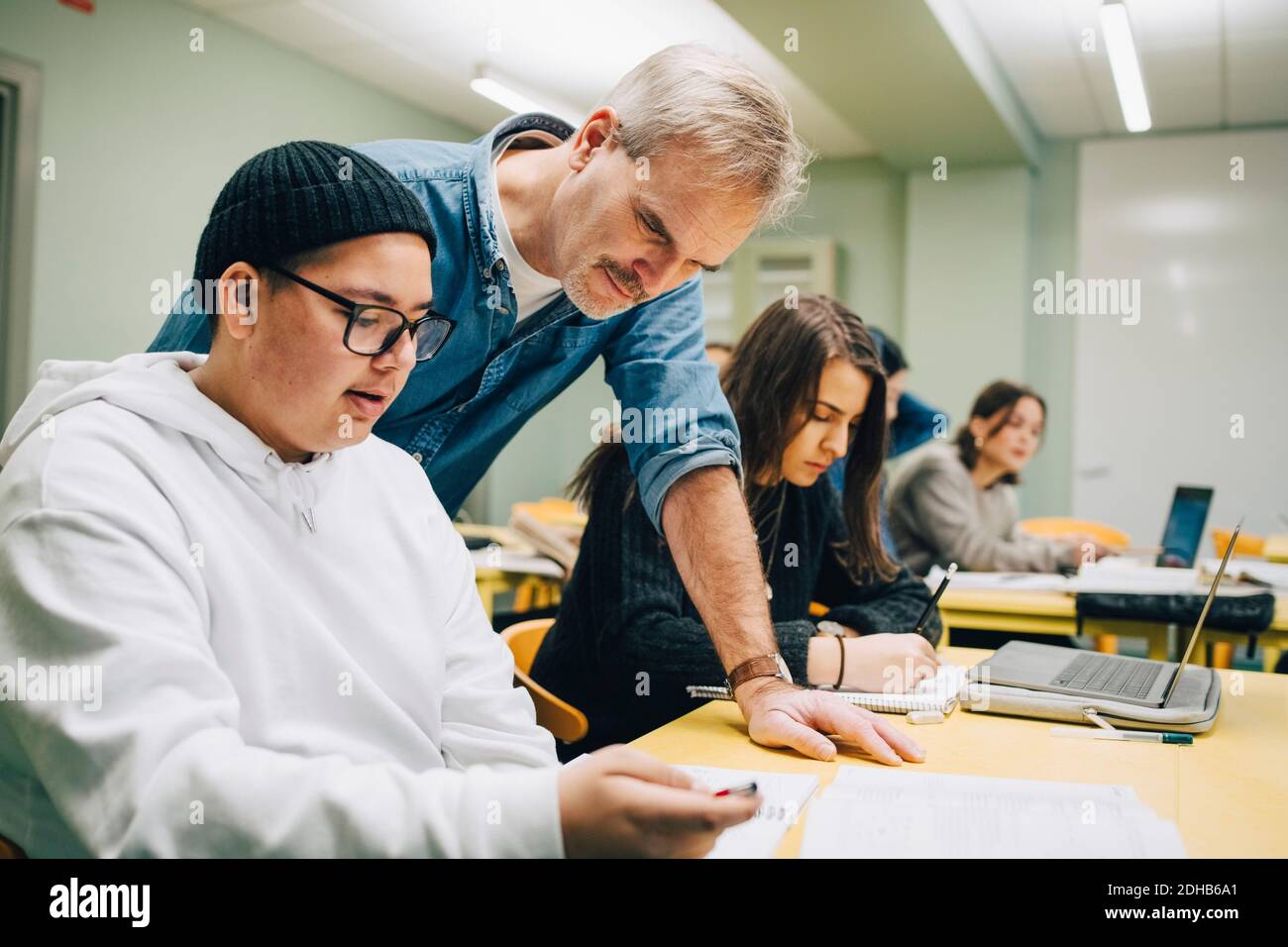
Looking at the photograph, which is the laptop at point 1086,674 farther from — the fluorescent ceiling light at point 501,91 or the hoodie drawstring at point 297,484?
the fluorescent ceiling light at point 501,91

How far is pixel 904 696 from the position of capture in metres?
1.47

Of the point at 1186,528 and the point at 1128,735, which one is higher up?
the point at 1186,528

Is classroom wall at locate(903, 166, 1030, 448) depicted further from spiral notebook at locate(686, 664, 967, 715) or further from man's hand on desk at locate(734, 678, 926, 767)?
man's hand on desk at locate(734, 678, 926, 767)

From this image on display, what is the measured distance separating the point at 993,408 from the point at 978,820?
3.27m

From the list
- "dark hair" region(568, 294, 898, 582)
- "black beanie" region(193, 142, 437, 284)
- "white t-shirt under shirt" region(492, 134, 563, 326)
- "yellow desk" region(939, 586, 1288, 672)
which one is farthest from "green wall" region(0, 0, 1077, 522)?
"black beanie" region(193, 142, 437, 284)

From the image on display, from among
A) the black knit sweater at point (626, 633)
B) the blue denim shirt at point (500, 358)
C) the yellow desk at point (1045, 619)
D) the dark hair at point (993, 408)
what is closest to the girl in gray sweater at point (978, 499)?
the dark hair at point (993, 408)

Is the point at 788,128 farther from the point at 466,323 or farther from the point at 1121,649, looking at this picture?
the point at 1121,649

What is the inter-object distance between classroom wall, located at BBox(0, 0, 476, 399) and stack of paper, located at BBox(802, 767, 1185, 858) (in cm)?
412

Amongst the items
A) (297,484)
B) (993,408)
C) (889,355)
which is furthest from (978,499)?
(297,484)

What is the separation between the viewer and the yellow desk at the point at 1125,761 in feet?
3.26

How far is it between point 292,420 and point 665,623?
741 millimetres

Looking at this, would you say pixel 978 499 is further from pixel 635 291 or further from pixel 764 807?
pixel 764 807

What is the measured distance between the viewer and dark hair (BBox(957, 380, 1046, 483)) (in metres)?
3.99

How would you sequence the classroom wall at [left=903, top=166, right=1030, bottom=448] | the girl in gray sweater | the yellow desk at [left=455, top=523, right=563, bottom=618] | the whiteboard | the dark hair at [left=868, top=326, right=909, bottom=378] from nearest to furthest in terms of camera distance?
the dark hair at [left=868, top=326, right=909, bottom=378], the girl in gray sweater, the yellow desk at [left=455, top=523, right=563, bottom=618], the whiteboard, the classroom wall at [left=903, top=166, right=1030, bottom=448]
